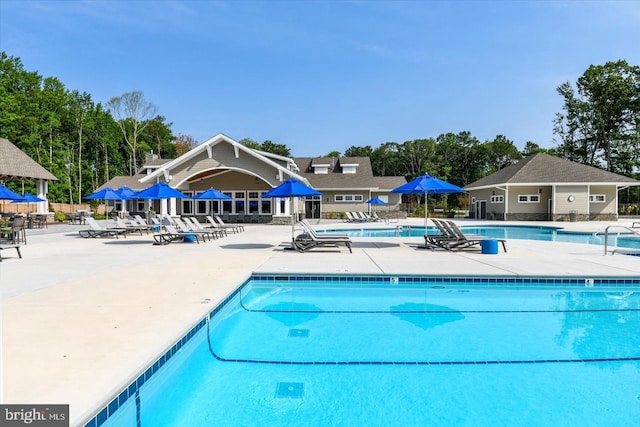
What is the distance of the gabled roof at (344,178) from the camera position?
37.5 meters

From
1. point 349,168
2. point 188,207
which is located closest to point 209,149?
point 188,207

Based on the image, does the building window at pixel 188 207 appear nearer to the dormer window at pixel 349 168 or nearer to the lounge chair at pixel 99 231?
the lounge chair at pixel 99 231

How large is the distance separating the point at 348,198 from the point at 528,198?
51.7 ft

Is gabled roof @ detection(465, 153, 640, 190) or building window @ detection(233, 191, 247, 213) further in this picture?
gabled roof @ detection(465, 153, 640, 190)

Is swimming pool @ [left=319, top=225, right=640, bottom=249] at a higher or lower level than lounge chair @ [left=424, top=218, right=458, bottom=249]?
lower

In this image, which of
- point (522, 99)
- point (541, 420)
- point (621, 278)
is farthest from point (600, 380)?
point (522, 99)

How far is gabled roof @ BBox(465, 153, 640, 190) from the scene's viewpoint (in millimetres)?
32156

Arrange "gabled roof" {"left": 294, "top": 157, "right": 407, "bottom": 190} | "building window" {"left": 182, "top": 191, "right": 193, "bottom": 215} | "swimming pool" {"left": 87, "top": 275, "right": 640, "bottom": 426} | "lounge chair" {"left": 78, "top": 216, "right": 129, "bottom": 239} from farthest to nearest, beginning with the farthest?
"gabled roof" {"left": 294, "top": 157, "right": 407, "bottom": 190}
"building window" {"left": 182, "top": 191, "right": 193, "bottom": 215}
"lounge chair" {"left": 78, "top": 216, "right": 129, "bottom": 239}
"swimming pool" {"left": 87, "top": 275, "right": 640, "bottom": 426}

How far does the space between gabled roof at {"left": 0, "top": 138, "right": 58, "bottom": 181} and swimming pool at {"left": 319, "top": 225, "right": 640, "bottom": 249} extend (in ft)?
65.5

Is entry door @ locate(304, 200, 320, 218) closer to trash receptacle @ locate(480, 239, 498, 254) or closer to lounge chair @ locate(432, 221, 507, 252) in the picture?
lounge chair @ locate(432, 221, 507, 252)

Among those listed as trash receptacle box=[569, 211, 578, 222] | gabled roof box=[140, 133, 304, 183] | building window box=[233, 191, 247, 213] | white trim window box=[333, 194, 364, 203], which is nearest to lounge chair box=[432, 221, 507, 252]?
gabled roof box=[140, 133, 304, 183]

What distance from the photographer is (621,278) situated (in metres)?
8.00

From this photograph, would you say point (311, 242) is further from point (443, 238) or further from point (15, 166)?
point (15, 166)

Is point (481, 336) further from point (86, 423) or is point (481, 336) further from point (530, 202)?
point (530, 202)
